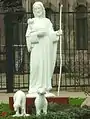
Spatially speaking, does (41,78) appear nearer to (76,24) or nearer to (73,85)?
(73,85)

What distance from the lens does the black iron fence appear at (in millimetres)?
19344

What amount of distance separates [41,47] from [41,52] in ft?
0.42

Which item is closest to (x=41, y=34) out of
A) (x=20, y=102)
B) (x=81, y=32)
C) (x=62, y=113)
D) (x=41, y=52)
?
(x=41, y=52)

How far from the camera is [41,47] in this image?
13305 millimetres

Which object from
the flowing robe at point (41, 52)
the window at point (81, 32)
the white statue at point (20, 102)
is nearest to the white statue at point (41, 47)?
the flowing robe at point (41, 52)

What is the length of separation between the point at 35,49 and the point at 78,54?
10094 mm

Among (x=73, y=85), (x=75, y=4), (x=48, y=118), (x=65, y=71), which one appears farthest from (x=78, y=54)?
(x=48, y=118)

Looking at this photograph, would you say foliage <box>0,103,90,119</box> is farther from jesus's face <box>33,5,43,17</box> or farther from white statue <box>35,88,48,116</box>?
jesus's face <box>33,5,43,17</box>

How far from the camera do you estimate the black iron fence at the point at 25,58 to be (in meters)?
19.3

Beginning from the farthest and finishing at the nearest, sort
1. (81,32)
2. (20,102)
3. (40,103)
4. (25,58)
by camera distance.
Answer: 1. (81,32)
2. (25,58)
3. (20,102)
4. (40,103)

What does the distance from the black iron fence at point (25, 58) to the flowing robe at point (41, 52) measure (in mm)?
5929

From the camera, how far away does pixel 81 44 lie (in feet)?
84.5

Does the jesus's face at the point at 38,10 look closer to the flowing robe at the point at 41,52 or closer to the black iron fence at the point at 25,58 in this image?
the flowing robe at the point at 41,52

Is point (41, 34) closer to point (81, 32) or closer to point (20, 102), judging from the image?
point (20, 102)
